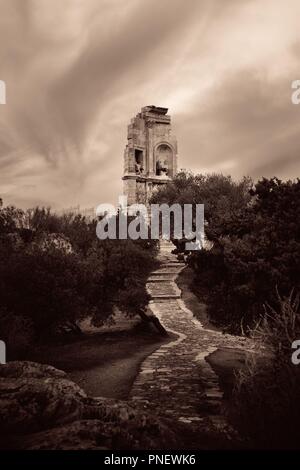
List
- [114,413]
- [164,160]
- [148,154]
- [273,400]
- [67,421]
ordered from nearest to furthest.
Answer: [114,413]
[67,421]
[273,400]
[148,154]
[164,160]

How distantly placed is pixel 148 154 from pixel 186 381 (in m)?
46.4

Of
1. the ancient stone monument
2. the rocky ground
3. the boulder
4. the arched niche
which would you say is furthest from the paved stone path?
the arched niche

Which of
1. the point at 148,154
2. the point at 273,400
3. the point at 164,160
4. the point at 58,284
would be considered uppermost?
the point at 148,154

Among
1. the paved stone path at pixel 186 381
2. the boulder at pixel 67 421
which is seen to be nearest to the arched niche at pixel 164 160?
the paved stone path at pixel 186 381

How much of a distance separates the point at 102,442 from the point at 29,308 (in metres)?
11.8

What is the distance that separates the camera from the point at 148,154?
188 ft

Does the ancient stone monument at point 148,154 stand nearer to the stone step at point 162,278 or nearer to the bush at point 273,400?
the stone step at point 162,278

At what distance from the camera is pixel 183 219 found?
4788 centimetres

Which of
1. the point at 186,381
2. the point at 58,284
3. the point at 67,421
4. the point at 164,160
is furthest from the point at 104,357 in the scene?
the point at 164,160

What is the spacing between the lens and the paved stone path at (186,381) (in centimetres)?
1004

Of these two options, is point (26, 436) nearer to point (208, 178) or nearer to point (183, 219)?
point (183, 219)

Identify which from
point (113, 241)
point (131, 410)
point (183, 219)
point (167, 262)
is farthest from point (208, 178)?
point (131, 410)

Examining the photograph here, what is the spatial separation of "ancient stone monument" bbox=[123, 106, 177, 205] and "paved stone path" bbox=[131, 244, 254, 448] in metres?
29.1

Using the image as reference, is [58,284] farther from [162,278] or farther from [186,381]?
[162,278]
